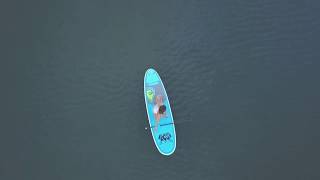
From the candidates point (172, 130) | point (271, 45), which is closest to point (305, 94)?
point (271, 45)

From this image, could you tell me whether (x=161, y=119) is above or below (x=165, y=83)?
below

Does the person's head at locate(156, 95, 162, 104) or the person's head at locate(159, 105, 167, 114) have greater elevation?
the person's head at locate(156, 95, 162, 104)

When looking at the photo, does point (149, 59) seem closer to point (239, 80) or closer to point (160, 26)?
point (160, 26)

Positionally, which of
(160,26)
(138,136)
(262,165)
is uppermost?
(160,26)

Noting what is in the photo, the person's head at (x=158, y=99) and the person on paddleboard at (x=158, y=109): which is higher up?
the person's head at (x=158, y=99)
